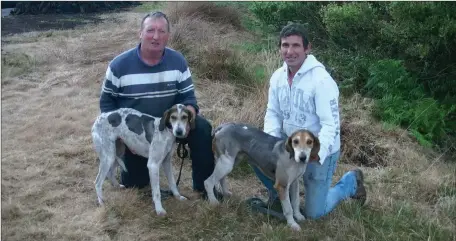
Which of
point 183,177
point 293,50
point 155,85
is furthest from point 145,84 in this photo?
point 293,50

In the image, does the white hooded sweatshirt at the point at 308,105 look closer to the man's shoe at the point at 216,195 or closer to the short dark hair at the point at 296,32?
the short dark hair at the point at 296,32

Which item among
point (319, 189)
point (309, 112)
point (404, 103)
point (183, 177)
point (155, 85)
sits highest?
point (155, 85)

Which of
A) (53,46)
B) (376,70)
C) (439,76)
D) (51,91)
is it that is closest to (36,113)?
(51,91)

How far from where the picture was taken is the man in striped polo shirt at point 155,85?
15.9ft

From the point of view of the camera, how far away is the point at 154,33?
4680 millimetres

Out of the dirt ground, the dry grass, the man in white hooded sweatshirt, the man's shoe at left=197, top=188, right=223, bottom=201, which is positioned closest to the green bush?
the dry grass

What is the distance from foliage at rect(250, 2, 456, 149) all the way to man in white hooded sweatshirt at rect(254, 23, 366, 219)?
111 inches

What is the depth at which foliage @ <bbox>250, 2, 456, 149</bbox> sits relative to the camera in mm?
7016

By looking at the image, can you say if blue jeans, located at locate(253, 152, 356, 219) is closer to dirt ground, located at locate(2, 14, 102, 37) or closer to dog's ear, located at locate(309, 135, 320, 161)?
dog's ear, located at locate(309, 135, 320, 161)

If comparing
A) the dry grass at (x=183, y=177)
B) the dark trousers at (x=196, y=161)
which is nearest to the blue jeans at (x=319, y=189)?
the dry grass at (x=183, y=177)

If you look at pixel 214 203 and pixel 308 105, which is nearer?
pixel 308 105

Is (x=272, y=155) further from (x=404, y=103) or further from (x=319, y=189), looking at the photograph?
(x=404, y=103)

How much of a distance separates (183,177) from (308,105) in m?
1.88

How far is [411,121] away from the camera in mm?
7336
